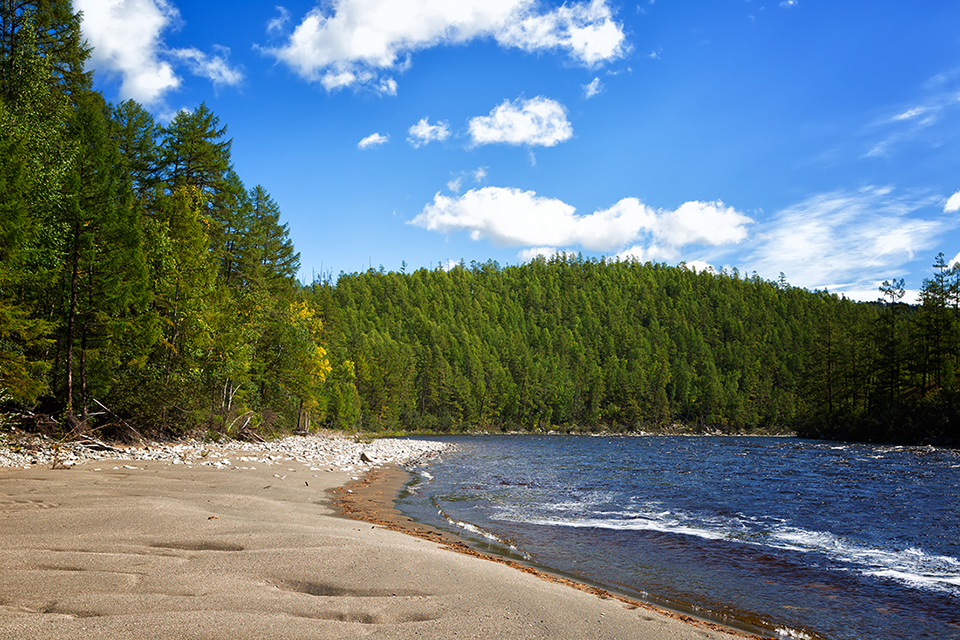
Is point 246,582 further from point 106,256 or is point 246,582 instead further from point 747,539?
point 106,256

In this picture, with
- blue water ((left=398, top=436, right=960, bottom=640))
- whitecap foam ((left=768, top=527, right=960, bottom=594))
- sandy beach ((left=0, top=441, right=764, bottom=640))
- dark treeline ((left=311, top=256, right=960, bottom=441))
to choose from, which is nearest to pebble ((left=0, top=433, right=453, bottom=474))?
sandy beach ((left=0, top=441, right=764, bottom=640))

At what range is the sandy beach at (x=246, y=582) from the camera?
162 inches

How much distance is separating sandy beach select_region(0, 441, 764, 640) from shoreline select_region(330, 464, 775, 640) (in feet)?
0.90

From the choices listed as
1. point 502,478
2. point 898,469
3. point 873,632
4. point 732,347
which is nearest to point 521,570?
point 873,632

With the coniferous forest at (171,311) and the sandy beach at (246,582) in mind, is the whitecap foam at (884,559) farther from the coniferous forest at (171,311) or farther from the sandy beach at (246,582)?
the coniferous forest at (171,311)

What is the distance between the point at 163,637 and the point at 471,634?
7.93 ft

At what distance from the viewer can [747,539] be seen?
458 inches

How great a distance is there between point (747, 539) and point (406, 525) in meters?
7.88

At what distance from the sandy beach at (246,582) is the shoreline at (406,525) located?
0.90ft

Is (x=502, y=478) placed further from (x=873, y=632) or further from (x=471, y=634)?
(x=471, y=634)

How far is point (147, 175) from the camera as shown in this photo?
28.0 m

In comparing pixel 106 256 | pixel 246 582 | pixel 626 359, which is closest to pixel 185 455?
pixel 106 256

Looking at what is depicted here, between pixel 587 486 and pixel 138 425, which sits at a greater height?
pixel 138 425

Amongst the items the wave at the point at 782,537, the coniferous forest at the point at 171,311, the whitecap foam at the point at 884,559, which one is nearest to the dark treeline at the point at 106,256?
the coniferous forest at the point at 171,311
